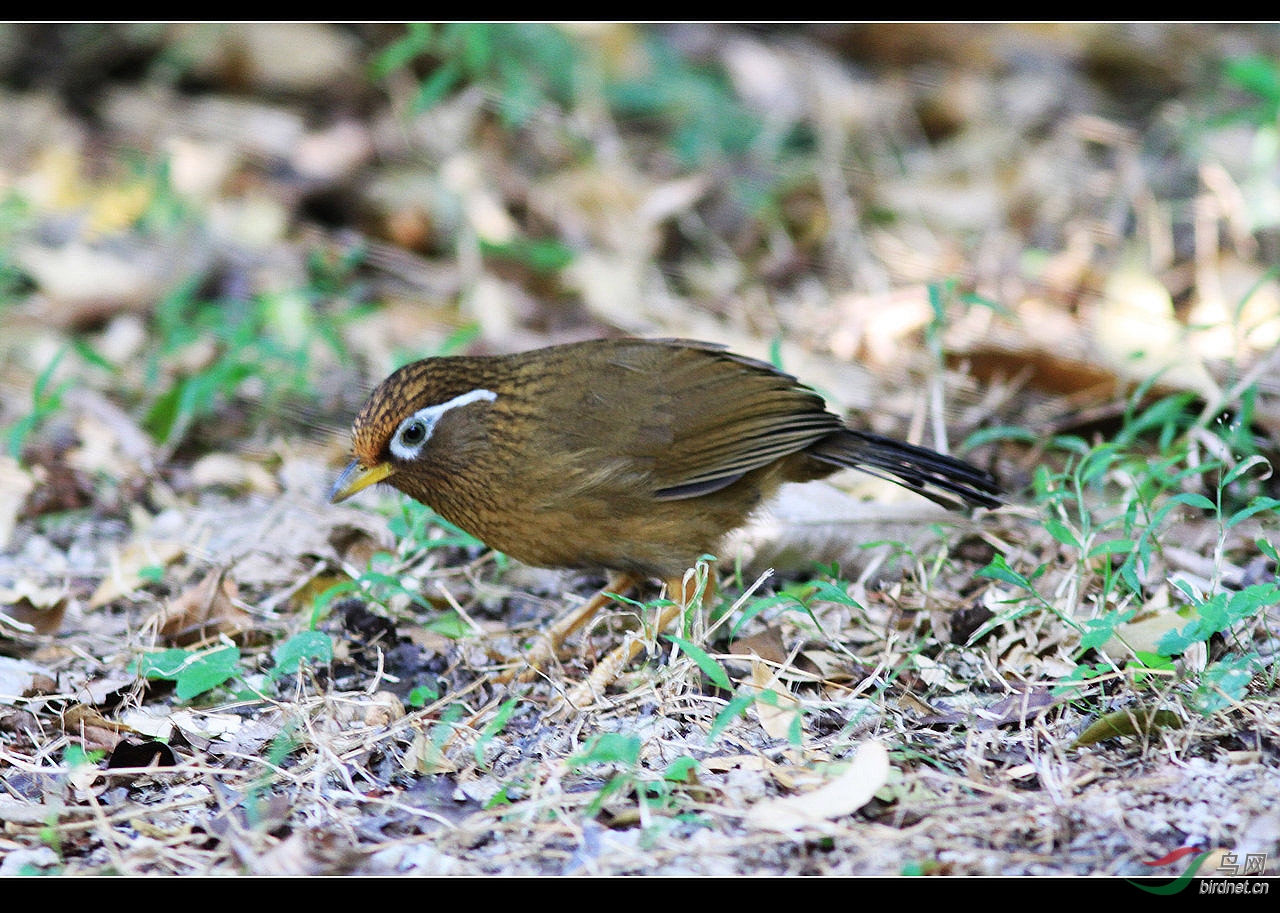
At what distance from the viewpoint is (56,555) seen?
16.4 feet

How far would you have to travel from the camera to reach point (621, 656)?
13.6 ft

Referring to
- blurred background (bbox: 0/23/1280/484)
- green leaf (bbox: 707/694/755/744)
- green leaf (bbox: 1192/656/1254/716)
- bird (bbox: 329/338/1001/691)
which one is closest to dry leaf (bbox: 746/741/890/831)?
green leaf (bbox: 707/694/755/744)

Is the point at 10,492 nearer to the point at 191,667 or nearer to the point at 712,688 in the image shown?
the point at 191,667

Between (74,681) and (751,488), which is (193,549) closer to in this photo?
(74,681)

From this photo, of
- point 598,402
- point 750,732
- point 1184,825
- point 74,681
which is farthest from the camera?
point 598,402

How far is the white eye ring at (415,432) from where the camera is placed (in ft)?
14.1

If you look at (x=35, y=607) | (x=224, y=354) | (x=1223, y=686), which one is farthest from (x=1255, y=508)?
(x=224, y=354)

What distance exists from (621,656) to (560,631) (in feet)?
1.24

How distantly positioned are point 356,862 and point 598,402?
177 centimetres

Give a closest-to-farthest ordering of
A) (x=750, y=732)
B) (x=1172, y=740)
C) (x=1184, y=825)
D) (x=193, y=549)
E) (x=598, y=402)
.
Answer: (x=1184, y=825), (x=1172, y=740), (x=750, y=732), (x=598, y=402), (x=193, y=549)

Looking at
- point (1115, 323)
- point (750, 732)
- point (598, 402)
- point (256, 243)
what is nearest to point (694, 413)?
point (598, 402)

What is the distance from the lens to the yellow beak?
4.34m

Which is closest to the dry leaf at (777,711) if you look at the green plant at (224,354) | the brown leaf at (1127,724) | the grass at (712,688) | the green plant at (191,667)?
the grass at (712,688)

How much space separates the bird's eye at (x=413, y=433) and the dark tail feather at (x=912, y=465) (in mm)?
1300
